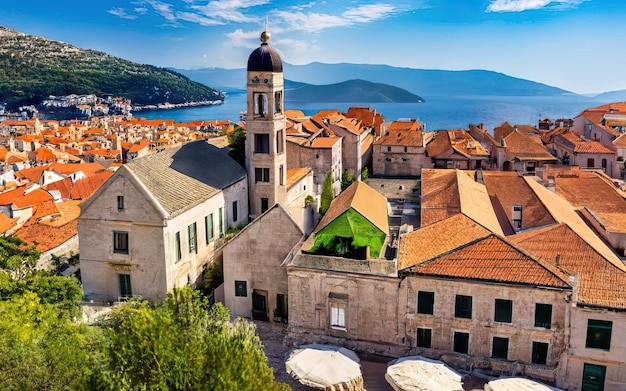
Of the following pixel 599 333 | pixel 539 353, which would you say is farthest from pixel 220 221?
pixel 599 333

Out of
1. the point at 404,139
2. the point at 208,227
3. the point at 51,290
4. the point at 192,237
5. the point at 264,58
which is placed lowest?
the point at 51,290

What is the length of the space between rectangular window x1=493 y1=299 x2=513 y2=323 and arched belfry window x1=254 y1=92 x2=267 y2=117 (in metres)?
22.1

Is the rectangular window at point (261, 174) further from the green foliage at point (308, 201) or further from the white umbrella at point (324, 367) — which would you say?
the white umbrella at point (324, 367)

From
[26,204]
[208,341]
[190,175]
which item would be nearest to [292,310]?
[208,341]

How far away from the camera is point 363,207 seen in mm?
30672

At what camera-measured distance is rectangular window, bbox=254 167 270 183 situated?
134 ft

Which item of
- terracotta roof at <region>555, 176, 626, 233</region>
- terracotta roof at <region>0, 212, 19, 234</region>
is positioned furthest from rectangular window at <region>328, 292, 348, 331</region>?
terracotta roof at <region>0, 212, 19, 234</region>

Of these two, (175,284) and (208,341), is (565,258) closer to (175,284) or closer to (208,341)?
Answer: (208,341)

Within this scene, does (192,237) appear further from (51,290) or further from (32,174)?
(32,174)

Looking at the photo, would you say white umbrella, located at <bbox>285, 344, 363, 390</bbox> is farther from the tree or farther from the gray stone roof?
the gray stone roof

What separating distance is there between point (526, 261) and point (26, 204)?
5413cm

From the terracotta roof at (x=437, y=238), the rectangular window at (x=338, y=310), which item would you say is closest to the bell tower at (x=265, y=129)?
the terracotta roof at (x=437, y=238)

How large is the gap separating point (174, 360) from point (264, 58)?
27.4 m

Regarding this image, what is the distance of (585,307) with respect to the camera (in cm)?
2398
